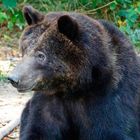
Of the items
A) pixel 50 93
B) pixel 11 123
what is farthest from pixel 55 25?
pixel 11 123

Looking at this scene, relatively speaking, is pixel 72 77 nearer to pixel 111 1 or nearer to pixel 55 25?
pixel 55 25

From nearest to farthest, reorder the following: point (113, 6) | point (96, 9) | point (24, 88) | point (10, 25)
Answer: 1. point (24, 88)
2. point (113, 6)
3. point (10, 25)
4. point (96, 9)

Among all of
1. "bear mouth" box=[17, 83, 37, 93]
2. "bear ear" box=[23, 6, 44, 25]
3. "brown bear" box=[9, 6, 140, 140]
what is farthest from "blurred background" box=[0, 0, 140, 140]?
"bear mouth" box=[17, 83, 37, 93]

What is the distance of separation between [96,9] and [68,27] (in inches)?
238

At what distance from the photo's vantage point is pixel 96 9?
1062 centimetres

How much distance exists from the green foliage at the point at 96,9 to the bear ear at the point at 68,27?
4.89 m

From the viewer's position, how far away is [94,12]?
10.7m

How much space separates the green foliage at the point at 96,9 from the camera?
973 centimetres

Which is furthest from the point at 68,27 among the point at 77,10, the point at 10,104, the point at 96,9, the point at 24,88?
the point at 77,10

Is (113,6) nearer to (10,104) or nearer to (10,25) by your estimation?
(10,25)

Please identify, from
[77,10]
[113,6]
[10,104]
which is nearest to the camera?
[10,104]

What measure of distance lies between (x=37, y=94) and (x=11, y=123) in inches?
49.2

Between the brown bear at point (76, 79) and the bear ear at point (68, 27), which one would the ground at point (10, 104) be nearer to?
the brown bear at point (76, 79)

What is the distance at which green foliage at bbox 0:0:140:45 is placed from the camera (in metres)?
9.73
